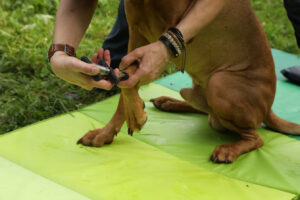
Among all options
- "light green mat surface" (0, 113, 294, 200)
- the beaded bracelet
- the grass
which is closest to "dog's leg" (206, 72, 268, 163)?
"light green mat surface" (0, 113, 294, 200)

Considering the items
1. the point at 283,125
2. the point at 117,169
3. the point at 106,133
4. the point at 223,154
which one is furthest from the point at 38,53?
the point at 283,125

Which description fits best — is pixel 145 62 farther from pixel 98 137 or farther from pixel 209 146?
pixel 209 146

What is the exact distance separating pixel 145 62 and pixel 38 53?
263 cm

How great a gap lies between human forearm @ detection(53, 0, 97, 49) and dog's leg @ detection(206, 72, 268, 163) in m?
0.92

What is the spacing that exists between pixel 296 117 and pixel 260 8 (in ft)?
10.5

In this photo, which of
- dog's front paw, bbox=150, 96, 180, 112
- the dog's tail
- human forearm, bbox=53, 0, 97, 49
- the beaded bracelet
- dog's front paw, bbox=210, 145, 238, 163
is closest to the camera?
the beaded bracelet

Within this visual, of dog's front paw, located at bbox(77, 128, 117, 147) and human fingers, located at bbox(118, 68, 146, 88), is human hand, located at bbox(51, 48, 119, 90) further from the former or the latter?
dog's front paw, located at bbox(77, 128, 117, 147)

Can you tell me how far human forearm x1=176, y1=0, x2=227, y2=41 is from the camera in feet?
7.55

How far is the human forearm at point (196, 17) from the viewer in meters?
2.30

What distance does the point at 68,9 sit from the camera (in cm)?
270

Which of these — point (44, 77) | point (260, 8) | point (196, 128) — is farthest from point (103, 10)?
point (196, 128)

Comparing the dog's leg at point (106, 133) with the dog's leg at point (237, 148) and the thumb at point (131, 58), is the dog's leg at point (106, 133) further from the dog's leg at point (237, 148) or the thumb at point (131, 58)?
the thumb at point (131, 58)

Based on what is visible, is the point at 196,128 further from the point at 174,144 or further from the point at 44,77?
the point at 44,77

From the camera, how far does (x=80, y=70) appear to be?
210cm
